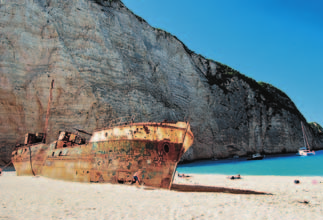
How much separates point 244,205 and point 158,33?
36868 millimetres

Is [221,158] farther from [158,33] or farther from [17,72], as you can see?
[17,72]

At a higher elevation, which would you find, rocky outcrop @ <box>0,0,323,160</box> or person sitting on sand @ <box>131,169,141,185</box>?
rocky outcrop @ <box>0,0,323,160</box>

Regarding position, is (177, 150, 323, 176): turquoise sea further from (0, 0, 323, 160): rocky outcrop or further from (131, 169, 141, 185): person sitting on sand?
(131, 169, 141, 185): person sitting on sand

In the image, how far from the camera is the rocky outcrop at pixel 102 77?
24531mm

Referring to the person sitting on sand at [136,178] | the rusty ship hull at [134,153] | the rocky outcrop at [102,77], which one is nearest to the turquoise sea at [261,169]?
the rocky outcrop at [102,77]

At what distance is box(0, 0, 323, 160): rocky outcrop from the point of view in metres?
24.5

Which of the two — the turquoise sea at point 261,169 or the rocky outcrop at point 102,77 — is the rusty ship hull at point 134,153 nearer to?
the turquoise sea at point 261,169

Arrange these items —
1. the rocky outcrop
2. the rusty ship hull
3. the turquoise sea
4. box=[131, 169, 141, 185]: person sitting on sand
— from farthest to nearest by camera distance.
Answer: the rocky outcrop → the turquoise sea → the rusty ship hull → box=[131, 169, 141, 185]: person sitting on sand

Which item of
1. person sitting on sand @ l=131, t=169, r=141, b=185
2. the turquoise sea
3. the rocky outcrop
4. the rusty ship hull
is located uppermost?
the rocky outcrop

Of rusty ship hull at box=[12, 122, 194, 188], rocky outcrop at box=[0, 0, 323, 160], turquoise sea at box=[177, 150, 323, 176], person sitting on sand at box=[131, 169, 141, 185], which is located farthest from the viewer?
rocky outcrop at box=[0, 0, 323, 160]

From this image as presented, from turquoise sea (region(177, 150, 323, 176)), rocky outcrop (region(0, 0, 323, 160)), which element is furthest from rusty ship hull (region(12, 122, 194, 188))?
rocky outcrop (region(0, 0, 323, 160))

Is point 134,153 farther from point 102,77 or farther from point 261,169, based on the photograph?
point 102,77

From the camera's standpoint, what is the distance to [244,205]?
6.39m

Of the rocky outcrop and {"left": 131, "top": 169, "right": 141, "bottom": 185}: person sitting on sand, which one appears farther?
the rocky outcrop
